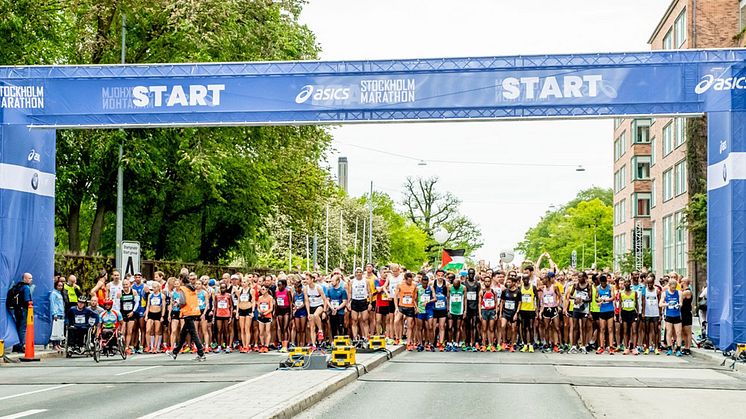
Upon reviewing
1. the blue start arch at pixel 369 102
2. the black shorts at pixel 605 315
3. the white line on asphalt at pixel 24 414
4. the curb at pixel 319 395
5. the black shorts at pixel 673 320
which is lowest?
the white line on asphalt at pixel 24 414

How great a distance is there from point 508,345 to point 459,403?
37.0 feet

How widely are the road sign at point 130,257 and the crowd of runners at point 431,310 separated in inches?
127

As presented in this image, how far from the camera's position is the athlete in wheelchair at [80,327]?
2147cm

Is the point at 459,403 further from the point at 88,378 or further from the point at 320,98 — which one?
the point at 320,98

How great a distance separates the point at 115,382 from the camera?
15.8 metres

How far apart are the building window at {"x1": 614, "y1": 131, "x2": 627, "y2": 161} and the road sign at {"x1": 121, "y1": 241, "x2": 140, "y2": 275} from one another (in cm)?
6502

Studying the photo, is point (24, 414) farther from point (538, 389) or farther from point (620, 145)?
point (620, 145)

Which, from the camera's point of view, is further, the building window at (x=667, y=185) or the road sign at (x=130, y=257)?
the building window at (x=667, y=185)

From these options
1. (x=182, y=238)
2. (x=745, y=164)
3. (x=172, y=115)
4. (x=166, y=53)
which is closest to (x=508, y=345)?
(x=745, y=164)

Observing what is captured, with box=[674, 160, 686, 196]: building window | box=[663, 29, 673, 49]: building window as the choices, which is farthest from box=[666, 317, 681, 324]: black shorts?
box=[663, 29, 673, 49]: building window

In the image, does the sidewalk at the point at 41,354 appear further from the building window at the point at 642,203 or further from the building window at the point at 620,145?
the building window at the point at 620,145

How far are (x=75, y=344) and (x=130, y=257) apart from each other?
548 cm

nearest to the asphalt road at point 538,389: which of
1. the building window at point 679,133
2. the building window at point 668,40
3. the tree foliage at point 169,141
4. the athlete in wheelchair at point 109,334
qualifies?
the athlete in wheelchair at point 109,334

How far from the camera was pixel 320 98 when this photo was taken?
71.8 ft
